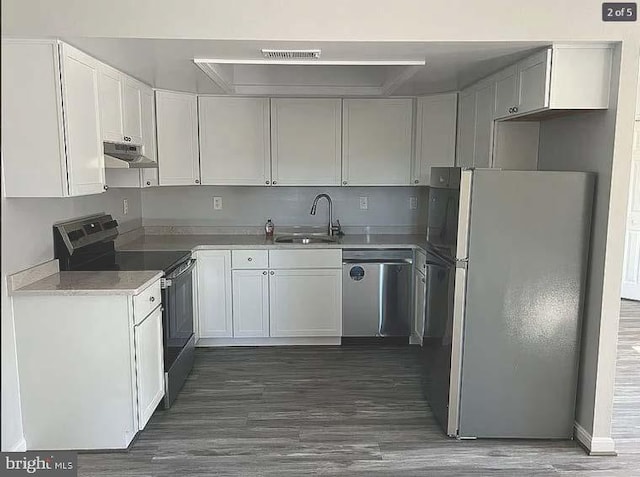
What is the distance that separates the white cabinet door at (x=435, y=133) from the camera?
4.22 meters

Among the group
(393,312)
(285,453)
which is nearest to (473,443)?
(285,453)

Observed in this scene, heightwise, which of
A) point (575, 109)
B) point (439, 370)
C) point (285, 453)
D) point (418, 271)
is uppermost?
point (575, 109)

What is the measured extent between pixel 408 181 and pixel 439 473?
8.32ft

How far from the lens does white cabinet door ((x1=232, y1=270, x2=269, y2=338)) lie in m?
4.14

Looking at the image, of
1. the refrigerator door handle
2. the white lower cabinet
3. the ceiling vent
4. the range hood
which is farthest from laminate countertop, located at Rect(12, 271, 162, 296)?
the refrigerator door handle

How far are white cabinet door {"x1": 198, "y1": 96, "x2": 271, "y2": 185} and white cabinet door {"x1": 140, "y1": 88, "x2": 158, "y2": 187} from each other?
410mm

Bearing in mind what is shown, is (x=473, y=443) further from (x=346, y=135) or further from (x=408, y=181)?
(x=346, y=135)

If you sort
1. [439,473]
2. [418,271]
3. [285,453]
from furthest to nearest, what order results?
[418,271] < [285,453] < [439,473]

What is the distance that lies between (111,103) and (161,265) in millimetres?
1032

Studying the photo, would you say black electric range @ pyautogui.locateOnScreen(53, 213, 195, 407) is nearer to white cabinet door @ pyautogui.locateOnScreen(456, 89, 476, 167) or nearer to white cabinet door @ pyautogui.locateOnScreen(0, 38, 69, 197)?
white cabinet door @ pyautogui.locateOnScreen(0, 38, 69, 197)

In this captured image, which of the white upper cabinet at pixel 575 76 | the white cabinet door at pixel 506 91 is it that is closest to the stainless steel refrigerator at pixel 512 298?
the white upper cabinet at pixel 575 76

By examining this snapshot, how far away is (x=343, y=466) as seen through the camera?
258 centimetres

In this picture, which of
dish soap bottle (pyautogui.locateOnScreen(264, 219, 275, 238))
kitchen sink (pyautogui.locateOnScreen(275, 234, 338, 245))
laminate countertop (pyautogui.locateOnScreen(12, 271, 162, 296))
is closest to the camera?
laminate countertop (pyautogui.locateOnScreen(12, 271, 162, 296))

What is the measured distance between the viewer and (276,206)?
4.75 m
